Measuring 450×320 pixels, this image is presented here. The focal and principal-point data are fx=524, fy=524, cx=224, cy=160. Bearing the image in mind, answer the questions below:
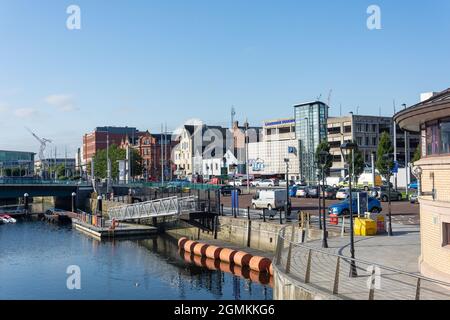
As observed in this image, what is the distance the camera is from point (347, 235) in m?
28.3

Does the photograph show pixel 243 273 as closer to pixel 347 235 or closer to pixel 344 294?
pixel 347 235

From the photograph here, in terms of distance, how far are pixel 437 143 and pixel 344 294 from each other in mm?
5808

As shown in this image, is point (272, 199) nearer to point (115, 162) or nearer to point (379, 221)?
point (379, 221)

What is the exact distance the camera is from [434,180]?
648 inches

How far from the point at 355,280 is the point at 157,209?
3395 cm

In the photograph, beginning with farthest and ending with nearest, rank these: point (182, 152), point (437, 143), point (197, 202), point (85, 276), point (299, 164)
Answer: point (182, 152) < point (299, 164) < point (197, 202) < point (85, 276) < point (437, 143)

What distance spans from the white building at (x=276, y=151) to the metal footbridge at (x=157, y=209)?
5823cm

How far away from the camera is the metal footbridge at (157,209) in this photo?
43.2m

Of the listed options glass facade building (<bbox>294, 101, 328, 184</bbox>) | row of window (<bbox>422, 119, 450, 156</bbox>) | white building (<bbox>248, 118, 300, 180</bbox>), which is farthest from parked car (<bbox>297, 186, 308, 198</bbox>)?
row of window (<bbox>422, 119, 450, 156</bbox>)

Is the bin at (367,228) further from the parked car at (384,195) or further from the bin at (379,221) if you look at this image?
the parked car at (384,195)

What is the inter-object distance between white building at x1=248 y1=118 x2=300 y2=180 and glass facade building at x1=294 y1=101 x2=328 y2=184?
1.58 metres

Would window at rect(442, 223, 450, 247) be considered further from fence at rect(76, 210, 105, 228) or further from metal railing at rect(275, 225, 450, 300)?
fence at rect(76, 210, 105, 228)

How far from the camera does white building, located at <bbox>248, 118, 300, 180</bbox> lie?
111 metres

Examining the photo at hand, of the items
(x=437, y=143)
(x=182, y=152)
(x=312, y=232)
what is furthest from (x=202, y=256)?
(x=182, y=152)
